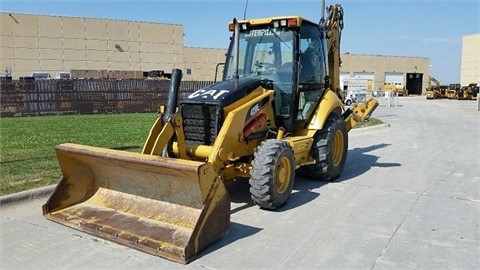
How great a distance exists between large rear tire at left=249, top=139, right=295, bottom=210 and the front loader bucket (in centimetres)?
91

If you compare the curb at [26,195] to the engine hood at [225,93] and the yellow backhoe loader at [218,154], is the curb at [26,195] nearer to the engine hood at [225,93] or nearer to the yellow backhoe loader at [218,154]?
the yellow backhoe loader at [218,154]

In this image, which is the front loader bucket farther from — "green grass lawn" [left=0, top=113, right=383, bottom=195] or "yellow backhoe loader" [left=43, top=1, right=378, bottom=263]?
"green grass lawn" [left=0, top=113, right=383, bottom=195]

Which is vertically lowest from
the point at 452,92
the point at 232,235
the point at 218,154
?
the point at 232,235

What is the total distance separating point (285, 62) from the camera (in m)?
6.51

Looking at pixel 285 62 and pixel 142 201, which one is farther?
pixel 285 62

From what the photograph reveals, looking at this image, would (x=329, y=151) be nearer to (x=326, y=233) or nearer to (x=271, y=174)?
(x=271, y=174)

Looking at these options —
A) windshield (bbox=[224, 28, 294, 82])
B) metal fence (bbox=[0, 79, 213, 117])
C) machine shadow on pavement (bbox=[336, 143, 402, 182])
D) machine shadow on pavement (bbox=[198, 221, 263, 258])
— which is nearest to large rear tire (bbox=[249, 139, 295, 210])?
machine shadow on pavement (bbox=[198, 221, 263, 258])

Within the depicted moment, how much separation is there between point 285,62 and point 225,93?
1339 mm

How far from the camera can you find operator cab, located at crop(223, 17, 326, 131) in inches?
254

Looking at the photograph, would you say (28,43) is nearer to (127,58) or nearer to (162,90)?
(127,58)

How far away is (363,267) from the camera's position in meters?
3.93

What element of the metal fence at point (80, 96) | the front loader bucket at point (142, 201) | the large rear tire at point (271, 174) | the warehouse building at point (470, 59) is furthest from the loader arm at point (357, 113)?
the warehouse building at point (470, 59)

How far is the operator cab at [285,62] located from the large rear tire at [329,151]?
38 centimetres

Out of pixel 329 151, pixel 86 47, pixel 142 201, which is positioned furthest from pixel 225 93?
pixel 86 47
